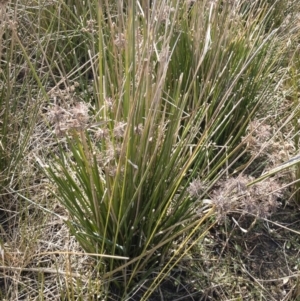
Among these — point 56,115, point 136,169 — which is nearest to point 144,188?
point 136,169

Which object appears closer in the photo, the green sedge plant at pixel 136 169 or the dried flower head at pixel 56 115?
the dried flower head at pixel 56 115

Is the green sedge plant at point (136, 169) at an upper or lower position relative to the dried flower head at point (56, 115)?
lower

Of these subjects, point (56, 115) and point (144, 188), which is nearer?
point (56, 115)

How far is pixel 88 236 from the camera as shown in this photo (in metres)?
1.31

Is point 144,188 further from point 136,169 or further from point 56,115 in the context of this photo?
point 56,115

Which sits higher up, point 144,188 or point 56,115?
point 56,115

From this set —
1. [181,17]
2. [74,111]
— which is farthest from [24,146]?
[181,17]

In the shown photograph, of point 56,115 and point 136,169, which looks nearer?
point 56,115

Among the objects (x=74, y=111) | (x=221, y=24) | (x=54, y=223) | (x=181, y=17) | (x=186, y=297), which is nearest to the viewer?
(x=74, y=111)

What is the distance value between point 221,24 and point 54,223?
0.90 metres

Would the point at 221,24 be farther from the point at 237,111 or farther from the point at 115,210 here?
the point at 115,210

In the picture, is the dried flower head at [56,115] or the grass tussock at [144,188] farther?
the grass tussock at [144,188]

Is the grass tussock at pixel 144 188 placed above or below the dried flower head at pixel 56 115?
below

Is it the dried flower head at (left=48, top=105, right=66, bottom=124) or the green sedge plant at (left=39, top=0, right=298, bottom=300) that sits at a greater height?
the dried flower head at (left=48, top=105, right=66, bottom=124)
